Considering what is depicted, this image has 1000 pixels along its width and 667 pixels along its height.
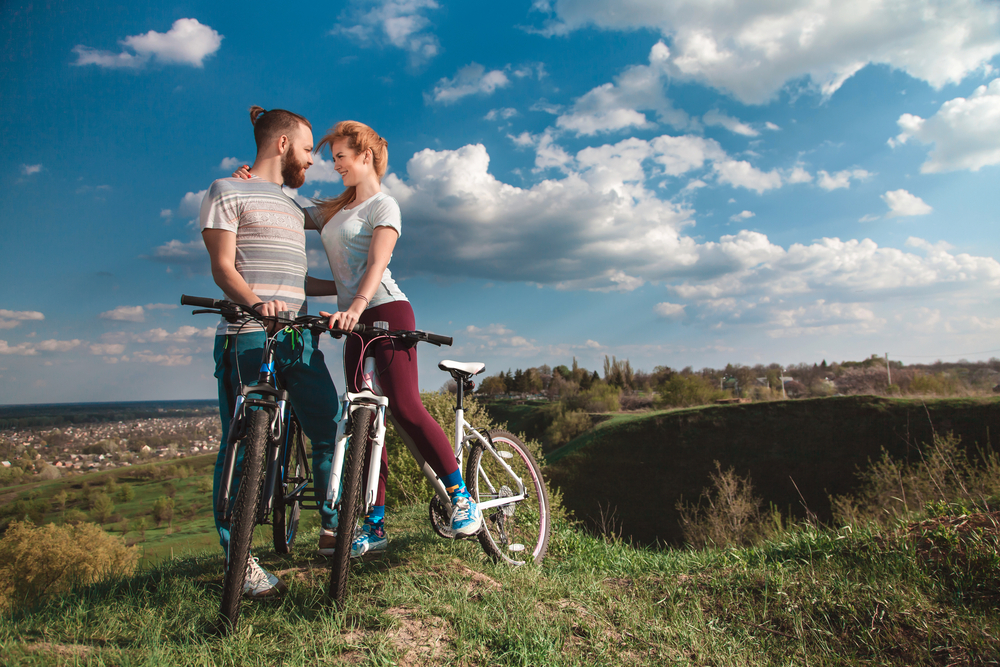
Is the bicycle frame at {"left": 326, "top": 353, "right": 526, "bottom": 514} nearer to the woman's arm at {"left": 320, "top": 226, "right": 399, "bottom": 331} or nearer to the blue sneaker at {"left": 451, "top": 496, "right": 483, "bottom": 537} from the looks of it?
the blue sneaker at {"left": 451, "top": 496, "right": 483, "bottom": 537}

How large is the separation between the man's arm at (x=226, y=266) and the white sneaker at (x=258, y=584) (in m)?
1.25

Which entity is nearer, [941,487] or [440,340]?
[440,340]

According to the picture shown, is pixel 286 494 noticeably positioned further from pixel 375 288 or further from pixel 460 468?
pixel 375 288

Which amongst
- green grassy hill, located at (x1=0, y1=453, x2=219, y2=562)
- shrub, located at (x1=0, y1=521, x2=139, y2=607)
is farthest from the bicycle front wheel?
green grassy hill, located at (x1=0, y1=453, x2=219, y2=562)

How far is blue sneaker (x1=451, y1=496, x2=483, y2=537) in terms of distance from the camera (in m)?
2.93

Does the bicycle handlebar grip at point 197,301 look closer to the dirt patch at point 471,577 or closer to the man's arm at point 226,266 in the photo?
the man's arm at point 226,266

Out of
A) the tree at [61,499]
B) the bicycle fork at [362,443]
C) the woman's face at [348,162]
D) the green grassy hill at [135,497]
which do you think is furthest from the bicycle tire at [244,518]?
the tree at [61,499]

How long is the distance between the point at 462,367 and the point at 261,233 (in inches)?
55.7

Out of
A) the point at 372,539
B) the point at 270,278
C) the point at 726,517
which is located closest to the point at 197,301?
the point at 270,278

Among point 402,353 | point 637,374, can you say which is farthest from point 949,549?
point 637,374

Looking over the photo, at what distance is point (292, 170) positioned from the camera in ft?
9.62

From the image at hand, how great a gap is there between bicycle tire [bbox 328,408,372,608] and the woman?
1.35 feet

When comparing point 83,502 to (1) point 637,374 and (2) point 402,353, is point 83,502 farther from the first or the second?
(1) point 637,374

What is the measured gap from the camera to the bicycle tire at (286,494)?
2811 millimetres
